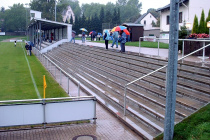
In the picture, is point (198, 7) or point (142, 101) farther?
point (198, 7)

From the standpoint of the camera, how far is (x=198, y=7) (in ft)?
95.8

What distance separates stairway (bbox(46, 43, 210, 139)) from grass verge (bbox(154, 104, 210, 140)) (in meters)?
0.52

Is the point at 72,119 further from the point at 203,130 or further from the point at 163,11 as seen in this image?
the point at 163,11

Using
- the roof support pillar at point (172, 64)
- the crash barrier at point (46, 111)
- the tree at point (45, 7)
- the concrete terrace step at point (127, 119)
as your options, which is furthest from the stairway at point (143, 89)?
the tree at point (45, 7)

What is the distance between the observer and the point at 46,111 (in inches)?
312

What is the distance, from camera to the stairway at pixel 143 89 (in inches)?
307

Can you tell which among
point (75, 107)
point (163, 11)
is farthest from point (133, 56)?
point (163, 11)

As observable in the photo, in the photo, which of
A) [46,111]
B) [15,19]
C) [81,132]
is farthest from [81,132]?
[15,19]

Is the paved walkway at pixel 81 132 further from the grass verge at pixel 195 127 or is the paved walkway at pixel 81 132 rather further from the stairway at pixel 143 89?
the grass verge at pixel 195 127

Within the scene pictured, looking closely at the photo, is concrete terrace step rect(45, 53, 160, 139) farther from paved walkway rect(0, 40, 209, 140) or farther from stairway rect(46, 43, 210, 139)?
paved walkway rect(0, 40, 209, 140)

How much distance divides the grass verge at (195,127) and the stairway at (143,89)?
0.52 m

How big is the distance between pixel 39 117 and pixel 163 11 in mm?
31300

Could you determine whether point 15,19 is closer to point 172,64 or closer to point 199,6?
point 199,6

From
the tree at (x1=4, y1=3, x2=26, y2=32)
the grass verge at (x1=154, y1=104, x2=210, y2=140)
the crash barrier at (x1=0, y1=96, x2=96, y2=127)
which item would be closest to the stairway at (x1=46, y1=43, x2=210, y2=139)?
the grass verge at (x1=154, y1=104, x2=210, y2=140)
